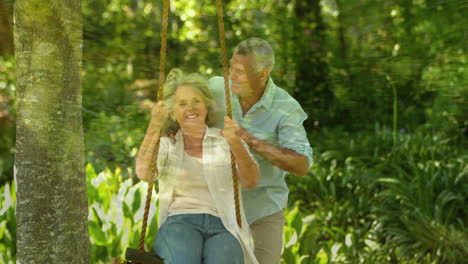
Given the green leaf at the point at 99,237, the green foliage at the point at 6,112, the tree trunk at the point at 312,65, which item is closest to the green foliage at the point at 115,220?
the green leaf at the point at 99,237

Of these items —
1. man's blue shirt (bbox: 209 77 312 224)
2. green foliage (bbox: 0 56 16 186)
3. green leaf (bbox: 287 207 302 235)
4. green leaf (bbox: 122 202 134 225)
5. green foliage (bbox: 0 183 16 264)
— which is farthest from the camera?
green foliage (bbox: 0 56 16 186)

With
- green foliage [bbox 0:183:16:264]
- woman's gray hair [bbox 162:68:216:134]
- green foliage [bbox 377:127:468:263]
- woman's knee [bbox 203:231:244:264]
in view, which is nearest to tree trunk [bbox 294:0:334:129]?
green foliage [bbox 377:127:468:263]

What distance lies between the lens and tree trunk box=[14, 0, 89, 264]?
255cm

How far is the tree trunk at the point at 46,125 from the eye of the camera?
2551 millimetres

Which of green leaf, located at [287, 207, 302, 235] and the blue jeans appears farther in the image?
green leaf, located at [287, 207, 302, 235]

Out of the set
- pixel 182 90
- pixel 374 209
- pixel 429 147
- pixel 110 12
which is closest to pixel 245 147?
pixel 182 90

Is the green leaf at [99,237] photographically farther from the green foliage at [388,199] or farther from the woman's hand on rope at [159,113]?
the woman's hand on rope at [159,113]

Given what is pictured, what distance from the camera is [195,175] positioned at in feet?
8.86

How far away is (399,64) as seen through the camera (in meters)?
7.32

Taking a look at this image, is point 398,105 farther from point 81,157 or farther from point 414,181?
point 81,157

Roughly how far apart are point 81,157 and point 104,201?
6.16 feet

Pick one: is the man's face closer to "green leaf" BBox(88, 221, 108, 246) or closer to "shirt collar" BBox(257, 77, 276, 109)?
"shirt collar" BBox(257, 77, 276, 109)

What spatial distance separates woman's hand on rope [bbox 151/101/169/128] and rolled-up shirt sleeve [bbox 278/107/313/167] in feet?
1.63

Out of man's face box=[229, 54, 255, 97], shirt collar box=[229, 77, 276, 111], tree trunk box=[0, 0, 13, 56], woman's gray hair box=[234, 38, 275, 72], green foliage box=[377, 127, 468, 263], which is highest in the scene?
tree trunk box=[0, 0, 13, 56]
